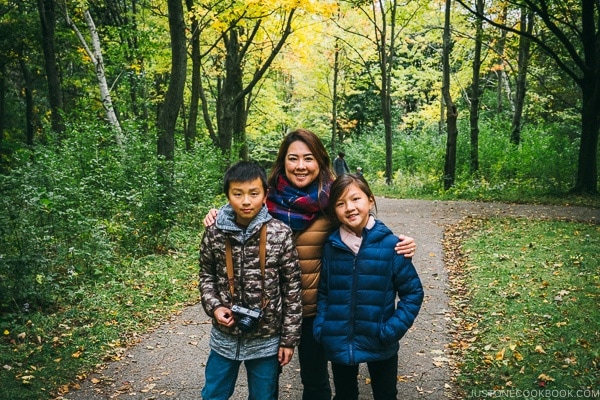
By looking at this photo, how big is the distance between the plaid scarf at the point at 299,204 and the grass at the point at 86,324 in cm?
304

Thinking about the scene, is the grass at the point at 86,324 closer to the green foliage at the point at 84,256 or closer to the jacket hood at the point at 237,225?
the green foliage at the point at 84,256

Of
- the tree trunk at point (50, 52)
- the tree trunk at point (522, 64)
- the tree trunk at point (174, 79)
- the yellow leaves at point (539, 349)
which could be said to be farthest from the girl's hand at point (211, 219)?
the tree trunk at point (522, 64)

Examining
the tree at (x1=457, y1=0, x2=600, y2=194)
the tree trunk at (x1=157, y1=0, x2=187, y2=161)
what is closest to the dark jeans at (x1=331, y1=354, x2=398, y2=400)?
the tree trunk at (x1=157, y1=0, x2=187, y2=161)

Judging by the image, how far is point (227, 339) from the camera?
2.88m

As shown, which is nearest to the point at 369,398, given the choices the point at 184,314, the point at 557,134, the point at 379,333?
the point at 379,333

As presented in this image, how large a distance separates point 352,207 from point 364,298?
1.91ft

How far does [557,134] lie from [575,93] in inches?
77.1

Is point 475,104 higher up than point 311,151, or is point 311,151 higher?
point 475,104

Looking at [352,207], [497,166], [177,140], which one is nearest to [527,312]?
[352,207]

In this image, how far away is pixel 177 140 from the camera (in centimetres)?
2016

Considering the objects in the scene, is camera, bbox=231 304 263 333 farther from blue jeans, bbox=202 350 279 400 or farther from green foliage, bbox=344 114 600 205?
green foliage, bbox=344 114 600 205

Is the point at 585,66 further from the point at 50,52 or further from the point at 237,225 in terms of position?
the point at 50,52

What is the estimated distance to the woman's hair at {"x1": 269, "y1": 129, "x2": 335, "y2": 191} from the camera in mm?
3025

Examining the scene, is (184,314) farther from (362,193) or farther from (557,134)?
(557,134)
